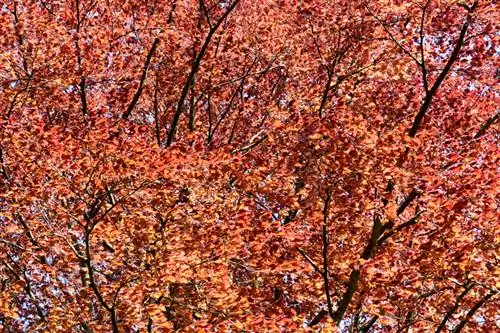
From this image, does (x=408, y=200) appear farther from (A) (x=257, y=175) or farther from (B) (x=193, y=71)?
(B) (x=193, y=71)

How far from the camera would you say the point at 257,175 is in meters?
13.3

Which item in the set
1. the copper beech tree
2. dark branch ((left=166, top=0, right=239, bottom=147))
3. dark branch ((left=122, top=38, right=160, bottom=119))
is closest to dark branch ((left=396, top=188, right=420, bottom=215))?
the copper beech tree

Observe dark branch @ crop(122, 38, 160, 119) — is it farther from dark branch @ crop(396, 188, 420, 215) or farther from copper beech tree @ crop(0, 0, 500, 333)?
dark branch @ crop(396, 188, 420, 215)

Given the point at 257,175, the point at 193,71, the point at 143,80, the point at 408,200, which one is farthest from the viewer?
the point at 143,80

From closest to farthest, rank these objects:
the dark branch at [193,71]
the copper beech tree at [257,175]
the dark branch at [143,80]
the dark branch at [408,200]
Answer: the copper beech tree at [257,175] < the dark branch at [408,200] < the dark branch at [193,71] < the dark branch at [143,80]

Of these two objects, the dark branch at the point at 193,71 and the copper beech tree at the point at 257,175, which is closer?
the copper beech tree at the point at 257,175

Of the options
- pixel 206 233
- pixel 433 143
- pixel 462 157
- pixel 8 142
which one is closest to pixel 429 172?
pixel 462 157

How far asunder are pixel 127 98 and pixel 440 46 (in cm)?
929

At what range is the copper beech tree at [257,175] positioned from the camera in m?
10.9

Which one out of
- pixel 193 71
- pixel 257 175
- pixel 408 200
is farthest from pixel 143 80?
pixel 408 200

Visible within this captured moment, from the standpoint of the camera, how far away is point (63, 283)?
45.6 feet

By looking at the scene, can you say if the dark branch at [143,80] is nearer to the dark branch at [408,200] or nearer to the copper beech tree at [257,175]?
the copper beech tree at [257,175]

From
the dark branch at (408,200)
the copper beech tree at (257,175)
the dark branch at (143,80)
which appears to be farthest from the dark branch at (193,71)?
the dark branch at (408,200)

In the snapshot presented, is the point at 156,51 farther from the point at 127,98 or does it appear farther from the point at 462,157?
the point at 462,157
